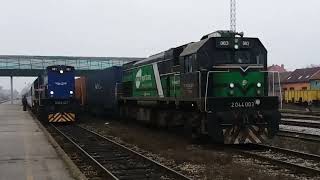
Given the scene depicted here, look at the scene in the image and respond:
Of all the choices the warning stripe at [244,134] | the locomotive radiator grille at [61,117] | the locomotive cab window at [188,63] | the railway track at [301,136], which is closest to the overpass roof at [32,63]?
the locomotive radiator grille at [61,117]

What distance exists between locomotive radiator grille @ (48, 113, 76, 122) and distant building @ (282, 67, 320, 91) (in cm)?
4194

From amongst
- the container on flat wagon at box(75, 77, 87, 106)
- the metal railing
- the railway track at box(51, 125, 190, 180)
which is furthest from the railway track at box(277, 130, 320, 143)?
the metal railing

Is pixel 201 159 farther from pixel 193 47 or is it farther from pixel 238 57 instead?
pixel 193 47

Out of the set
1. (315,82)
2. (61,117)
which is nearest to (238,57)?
(61,117)

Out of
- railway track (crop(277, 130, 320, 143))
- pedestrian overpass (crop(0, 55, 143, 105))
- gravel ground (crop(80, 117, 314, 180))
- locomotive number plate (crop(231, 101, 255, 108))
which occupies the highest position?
pedestrian overpass (crop(0, 55, 143, 105))

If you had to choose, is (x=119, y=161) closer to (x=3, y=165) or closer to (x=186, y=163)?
(x=186, y=163)

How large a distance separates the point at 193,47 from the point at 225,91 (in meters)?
1.95

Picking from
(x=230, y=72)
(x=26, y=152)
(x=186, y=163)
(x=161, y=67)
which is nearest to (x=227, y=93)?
(x=230, y=72)

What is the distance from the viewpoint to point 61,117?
28.6 metres

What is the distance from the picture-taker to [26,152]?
568 inches

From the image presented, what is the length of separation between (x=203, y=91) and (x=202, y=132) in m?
1.28

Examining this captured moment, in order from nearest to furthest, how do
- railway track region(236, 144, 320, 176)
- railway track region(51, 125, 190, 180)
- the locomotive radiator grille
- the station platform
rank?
the station platform, railway track region(51, 125, 190, 180), railway track region(236, 144, 320, 176), the locomotive radiator grille

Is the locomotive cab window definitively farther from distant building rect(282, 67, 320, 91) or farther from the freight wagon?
distant building rect(282, 67, 320, 91)

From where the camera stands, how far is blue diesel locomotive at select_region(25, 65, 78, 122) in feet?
93.6
